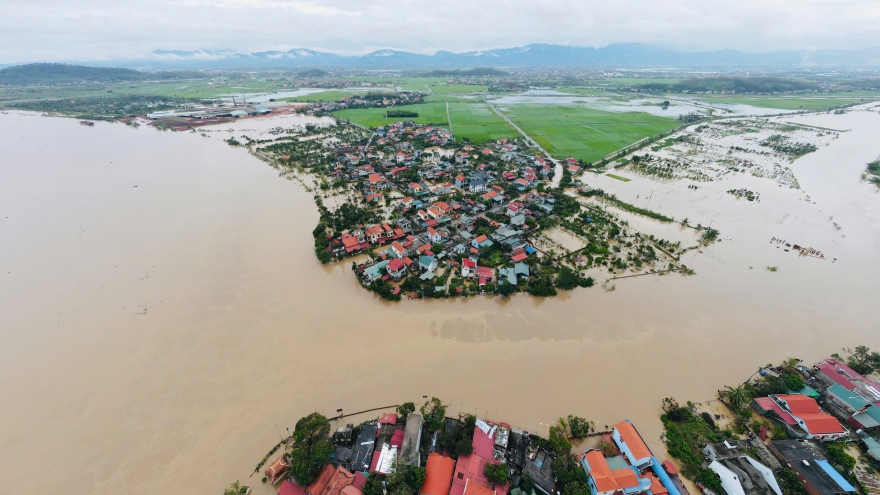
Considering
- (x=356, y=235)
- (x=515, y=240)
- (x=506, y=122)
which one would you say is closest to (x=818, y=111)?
(x=506, y=122)

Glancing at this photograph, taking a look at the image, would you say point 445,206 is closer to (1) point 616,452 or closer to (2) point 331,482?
(1) point 616,452

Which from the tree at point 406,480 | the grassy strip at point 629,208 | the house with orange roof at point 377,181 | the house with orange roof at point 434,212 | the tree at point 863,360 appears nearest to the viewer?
the tree at point 406,480

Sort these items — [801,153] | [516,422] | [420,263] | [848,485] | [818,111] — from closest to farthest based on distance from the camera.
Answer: [848,485], [516,422], [420,263], [801,153], [818,111]

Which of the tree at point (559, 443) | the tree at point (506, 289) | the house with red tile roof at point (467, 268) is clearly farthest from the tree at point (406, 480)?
the house with red tile roof at point (467, 268)

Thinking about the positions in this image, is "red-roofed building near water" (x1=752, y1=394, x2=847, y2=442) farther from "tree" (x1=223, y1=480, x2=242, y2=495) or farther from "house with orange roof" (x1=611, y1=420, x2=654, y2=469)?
"tree" (x1=223, y1=480, x2=242, y2=495)

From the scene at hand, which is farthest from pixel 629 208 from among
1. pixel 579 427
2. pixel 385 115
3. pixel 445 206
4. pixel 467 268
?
pixel 385 115

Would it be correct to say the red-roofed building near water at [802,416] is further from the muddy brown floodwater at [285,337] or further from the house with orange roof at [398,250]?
the house with orange roof at [398,250]

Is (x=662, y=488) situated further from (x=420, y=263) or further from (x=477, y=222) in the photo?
(x=477, y=222)
